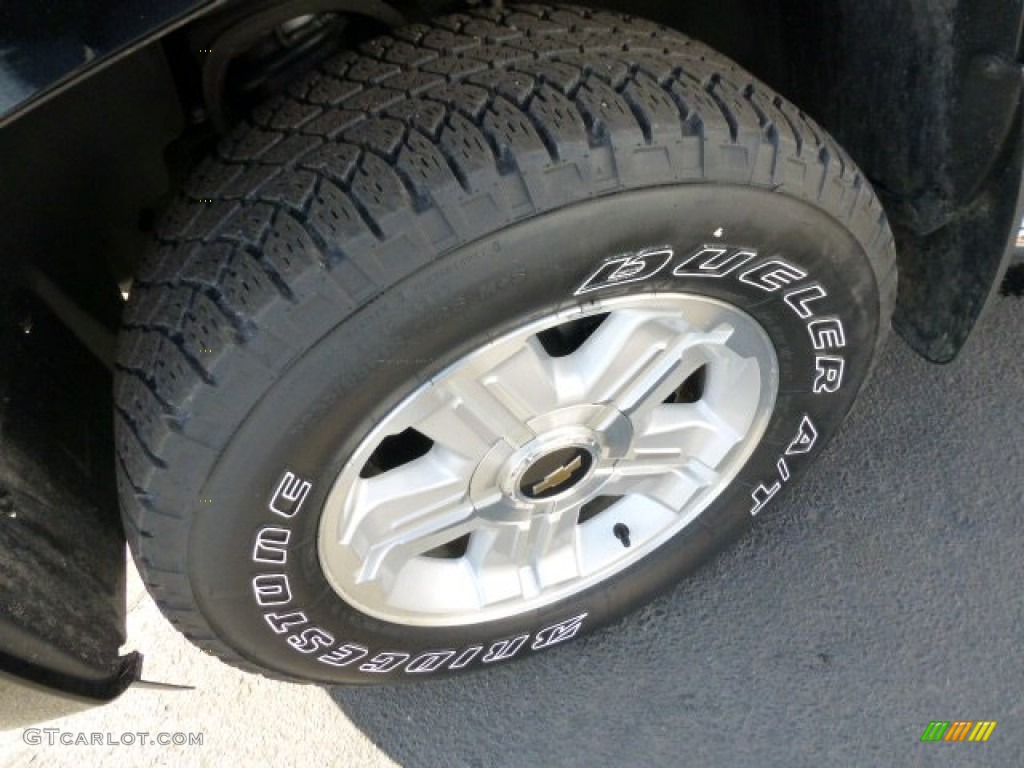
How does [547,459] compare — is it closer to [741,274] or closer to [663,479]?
[663,479]

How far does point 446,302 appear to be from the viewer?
1323mm

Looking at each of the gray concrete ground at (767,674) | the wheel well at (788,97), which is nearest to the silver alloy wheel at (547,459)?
the gray concrete ground at (767,674)

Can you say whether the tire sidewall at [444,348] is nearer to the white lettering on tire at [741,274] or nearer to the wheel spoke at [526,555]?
the white lettering on tire at [741,274]

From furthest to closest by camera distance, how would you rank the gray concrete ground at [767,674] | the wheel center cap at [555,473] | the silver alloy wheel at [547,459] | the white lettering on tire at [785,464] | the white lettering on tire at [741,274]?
the gray concrete ground at [767,674], the white lettering on tire at [785,464], the wheel center cap at [555,473], the silver alloy wheel at [547,459], the white lettering on tire at [741,274]

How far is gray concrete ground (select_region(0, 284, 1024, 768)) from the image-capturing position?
2014 mm

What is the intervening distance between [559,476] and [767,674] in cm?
71

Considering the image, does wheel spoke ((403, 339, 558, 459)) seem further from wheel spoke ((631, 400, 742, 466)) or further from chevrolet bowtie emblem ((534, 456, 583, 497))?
wheel spoke ((631, 400, 742, 466))

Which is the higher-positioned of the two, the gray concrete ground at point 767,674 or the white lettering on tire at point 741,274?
the white lettering on tire at point 741,274

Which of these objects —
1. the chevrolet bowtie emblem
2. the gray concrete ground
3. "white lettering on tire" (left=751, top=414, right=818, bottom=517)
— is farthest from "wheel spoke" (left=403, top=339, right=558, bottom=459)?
the gray concrete ground

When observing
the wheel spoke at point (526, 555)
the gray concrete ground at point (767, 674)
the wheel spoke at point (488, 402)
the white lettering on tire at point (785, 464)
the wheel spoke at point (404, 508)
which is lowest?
the gray concrete ground at point (767, 674)

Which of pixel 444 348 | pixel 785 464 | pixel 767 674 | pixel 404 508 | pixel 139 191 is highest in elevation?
pixel 139 191

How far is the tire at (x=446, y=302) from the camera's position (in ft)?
4.24

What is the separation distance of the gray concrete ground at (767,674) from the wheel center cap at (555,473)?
0.53 metres

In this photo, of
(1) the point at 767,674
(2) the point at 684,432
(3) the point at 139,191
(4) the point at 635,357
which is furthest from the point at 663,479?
(3) the point at 139,191
